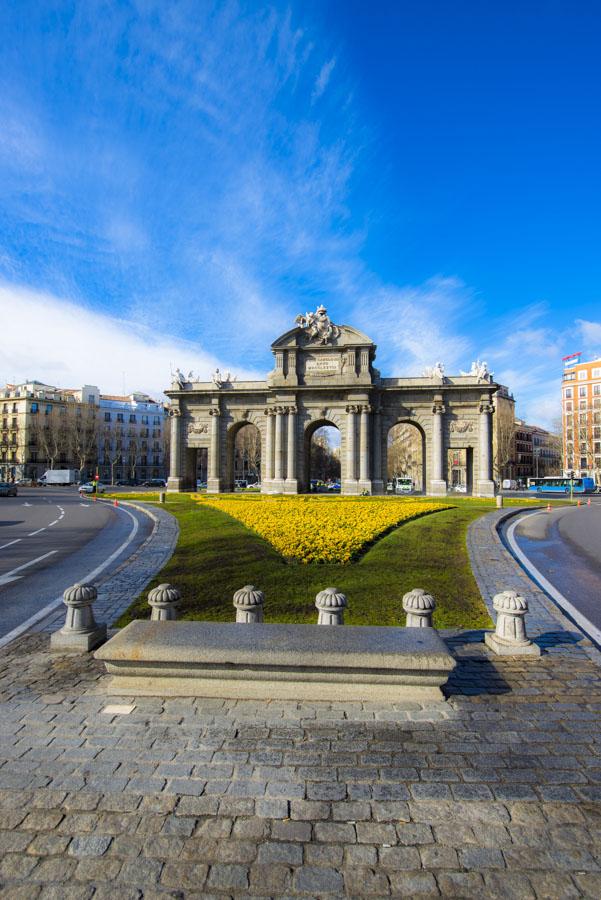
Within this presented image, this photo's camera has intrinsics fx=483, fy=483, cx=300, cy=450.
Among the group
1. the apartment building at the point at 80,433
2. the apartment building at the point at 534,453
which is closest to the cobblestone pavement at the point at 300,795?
the apartment building at the point at 80,433

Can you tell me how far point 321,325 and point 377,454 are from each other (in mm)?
12375

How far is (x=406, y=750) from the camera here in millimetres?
4422

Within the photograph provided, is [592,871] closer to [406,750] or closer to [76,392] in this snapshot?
[406,750]

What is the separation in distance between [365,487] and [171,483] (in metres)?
18.7

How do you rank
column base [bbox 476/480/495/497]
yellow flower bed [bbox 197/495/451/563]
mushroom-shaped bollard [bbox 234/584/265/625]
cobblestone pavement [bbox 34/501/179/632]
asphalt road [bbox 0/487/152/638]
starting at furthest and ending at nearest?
Result: column base [bbox 476/480/495/497], yellow flower bed [bbox 197/495/451/563], asphalt road [bbox 0/487/152/638], cobblestone pavement [bbox 34/501/179/632], mushroom-shaped bollard [bbox 234/584/265/625]

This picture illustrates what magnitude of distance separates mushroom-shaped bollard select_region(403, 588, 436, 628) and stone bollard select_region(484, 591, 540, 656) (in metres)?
0.95

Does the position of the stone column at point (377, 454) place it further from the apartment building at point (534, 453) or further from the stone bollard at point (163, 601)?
the apartment building at point (534, 453)

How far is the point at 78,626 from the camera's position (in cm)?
689

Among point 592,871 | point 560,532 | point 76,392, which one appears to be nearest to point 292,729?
point 592,871

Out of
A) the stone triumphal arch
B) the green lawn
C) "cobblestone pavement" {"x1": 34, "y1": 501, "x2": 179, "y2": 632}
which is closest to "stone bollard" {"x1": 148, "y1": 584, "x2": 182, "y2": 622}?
the green lawn

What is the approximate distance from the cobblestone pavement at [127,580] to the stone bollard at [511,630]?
20.2ft

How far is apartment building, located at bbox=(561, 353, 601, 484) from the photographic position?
3573 inches

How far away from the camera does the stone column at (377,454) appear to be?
41906mm

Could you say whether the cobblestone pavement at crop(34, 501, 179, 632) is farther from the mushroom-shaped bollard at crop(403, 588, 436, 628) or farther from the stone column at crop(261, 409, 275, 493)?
the stone column at crop(261, 409, 275, 493)
